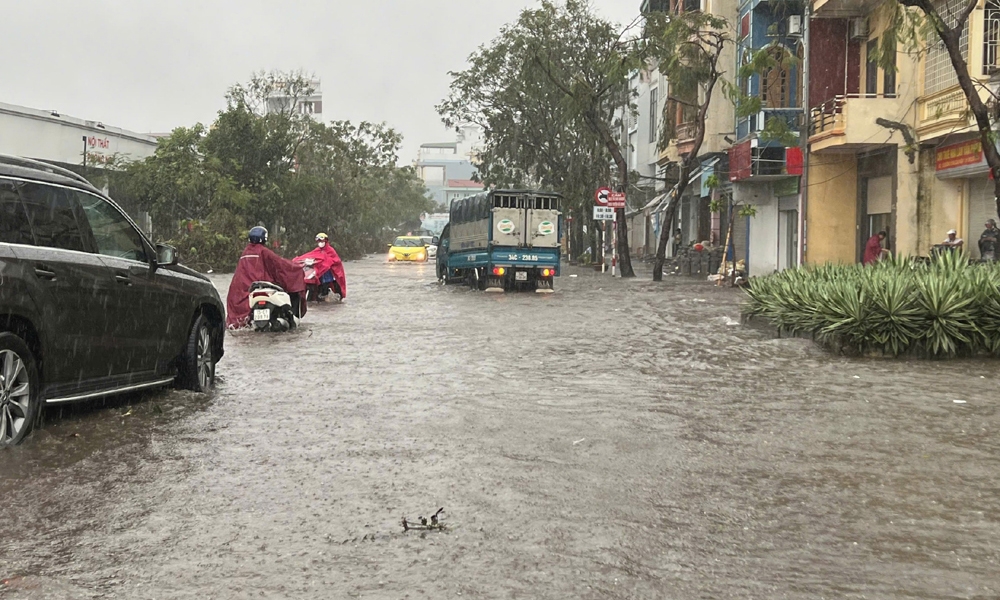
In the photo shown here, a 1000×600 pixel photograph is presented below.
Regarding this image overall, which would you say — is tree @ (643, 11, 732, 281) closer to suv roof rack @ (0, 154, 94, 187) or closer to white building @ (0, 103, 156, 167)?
white building @ (0, 103, 156, 167)

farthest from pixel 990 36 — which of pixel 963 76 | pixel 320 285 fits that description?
pixel 320 285

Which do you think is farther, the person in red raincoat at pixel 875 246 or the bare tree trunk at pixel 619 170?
the bare tree trunk at pixel 619 170

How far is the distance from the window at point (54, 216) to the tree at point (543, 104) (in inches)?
1494

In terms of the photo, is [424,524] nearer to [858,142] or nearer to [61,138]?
[858,142]

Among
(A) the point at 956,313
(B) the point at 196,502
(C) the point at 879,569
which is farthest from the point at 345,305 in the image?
(C) the point at 879,569

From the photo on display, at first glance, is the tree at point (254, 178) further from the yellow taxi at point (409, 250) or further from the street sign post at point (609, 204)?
the street sign post at point (609, 204)

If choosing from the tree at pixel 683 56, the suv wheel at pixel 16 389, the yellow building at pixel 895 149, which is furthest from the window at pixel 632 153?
the suv wheel at pixel 16 389

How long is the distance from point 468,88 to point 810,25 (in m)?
26.9

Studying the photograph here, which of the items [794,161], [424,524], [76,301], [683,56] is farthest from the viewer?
[683,56]

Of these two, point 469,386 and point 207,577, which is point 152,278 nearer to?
point 469,386

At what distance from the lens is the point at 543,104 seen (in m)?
56.1

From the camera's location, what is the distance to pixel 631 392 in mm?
11172

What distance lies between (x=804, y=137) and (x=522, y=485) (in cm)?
2888

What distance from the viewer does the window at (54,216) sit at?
8461mm
